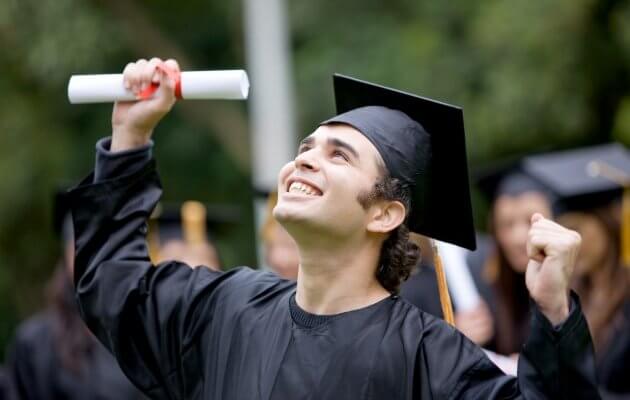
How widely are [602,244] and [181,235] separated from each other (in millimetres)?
2734

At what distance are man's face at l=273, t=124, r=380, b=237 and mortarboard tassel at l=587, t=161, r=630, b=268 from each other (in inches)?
129

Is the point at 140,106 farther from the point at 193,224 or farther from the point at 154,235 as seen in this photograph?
the point at 154,235

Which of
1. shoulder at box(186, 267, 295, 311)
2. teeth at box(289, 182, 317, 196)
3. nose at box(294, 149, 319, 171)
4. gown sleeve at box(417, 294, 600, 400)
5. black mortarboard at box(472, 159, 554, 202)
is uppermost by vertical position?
nose at box(294, 149, 319, 171)

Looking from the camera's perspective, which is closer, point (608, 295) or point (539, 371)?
point (539, 371)

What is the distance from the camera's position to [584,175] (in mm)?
7246

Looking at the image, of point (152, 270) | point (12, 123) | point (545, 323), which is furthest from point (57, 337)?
point (12, 123)

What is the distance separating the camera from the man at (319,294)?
3.27 m

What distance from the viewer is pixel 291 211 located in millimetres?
3533

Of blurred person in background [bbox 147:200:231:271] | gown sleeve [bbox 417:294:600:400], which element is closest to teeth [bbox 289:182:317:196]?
gown sleeve [bbox 417:294:600:400]

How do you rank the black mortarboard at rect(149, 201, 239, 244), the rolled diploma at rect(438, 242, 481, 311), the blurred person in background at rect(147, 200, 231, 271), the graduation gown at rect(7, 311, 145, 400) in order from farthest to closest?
the black mortarboard at rect(149, 201, 239, 244), the blurred person in background at rect(147, 200, 231, 271), the graduation gown at rect(7, 311, 145, 400), the rolled diploma at rect(438, 242, 481, 311)

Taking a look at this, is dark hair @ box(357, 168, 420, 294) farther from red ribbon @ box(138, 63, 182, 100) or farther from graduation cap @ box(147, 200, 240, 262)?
graduation cap @ box(147, 200, 240, 262)

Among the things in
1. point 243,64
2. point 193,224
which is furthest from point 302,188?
point 243,64

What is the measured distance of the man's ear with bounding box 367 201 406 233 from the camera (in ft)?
12.1

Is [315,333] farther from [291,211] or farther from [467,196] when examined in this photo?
[467,196]
